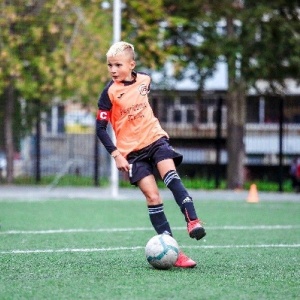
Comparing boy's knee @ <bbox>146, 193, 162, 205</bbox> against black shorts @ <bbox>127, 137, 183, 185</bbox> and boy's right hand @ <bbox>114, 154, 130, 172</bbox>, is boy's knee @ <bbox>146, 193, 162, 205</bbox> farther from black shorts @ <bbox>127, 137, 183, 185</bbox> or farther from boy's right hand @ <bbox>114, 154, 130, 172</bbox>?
boy's right hand @ <bbox>114, 154, 130, 172</bbox>

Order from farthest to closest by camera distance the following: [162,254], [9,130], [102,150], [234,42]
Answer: [102,150], [9,130], [234,42], [162,254]

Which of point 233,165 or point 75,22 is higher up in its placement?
point 75,22

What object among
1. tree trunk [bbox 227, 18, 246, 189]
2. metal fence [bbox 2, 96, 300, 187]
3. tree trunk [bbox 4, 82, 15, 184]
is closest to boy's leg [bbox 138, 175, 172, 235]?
metal fence [bbox 2, 96, 300, 187]

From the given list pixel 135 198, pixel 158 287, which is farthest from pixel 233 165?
pixel 158 287

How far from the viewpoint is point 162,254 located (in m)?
7.80

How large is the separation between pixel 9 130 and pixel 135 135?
19169 millimetres

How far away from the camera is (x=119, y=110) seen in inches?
334

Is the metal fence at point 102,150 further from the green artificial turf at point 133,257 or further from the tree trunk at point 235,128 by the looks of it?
the green artificial turf at point 133,257

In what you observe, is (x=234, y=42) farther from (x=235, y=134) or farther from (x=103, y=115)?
(x=103, y=115)

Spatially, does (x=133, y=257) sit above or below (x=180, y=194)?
below

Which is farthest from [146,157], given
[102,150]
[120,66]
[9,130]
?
[102,150]

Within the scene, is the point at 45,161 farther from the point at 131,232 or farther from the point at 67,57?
the point at 131,232

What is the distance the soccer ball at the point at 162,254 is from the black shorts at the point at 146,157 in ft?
2.31

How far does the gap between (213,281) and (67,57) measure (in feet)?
62.2
